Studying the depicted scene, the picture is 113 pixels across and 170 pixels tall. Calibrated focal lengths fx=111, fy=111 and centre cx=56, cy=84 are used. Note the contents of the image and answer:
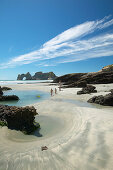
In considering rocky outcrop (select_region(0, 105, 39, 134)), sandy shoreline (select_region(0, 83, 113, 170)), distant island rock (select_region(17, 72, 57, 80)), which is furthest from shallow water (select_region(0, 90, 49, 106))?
distant island rock (select_region(17, 72, 57, 80))

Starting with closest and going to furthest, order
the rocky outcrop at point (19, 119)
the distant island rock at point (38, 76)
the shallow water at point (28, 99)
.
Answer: the rocky outcrop at point (19, 119) → the shallow water at point (28, 99) → the distant island rock at point (38, 76)

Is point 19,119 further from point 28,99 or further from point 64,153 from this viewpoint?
point 28,99

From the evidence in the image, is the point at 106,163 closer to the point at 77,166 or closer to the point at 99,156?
the point at 99,156

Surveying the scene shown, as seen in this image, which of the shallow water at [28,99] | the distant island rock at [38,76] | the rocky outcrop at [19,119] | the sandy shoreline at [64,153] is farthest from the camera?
the distant island rock at [38,76]

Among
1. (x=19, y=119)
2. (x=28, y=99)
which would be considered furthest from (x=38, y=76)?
(x=19, y=119)

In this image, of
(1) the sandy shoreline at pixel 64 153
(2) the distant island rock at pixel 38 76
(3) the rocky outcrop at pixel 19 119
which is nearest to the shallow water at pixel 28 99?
(3) the rocky outcrop at pixel 19 119

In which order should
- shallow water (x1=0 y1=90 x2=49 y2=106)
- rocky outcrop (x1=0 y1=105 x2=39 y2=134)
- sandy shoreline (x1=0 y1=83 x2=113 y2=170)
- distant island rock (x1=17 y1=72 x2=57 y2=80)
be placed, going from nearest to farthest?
sandy shoreline (x1=0 y1=83 x2=113 y2=170) < rocky outcrop (x1=0 y1=105 x2=39 y2=134) < shallow water (x1=0 y1=90 x2=49 y2=106) < distant island rock (x1=17 y1=72 x2=57 y2=80)

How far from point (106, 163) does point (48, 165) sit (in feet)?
3.59

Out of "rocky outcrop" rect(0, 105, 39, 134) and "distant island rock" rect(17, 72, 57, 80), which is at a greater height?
"distant island rock" rect(17, 72, 57, 80)

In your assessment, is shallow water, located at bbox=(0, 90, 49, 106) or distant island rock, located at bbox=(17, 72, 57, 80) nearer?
shallow water, located at bbox=(0, 90, 49, 106)

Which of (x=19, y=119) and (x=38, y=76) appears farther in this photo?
(x=38, y=76)

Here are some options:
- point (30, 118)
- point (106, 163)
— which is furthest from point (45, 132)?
point (106, 163)

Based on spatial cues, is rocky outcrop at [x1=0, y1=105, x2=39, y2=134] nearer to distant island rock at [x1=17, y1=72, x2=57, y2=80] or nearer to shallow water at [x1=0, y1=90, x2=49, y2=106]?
shallow water at [x1=0, y1=90, x2=49, y2=106]

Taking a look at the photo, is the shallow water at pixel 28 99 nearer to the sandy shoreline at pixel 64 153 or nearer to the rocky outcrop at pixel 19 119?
the rocky outcrop at pixel 19 119
